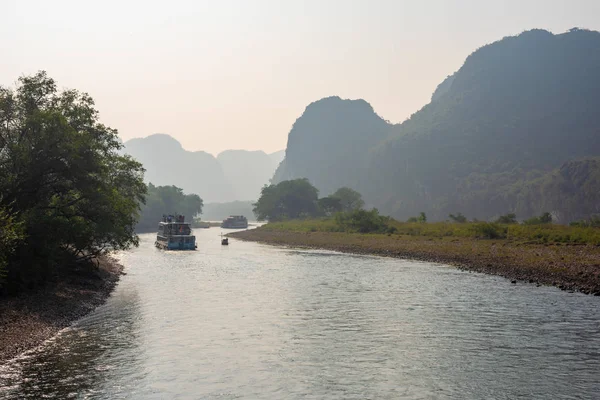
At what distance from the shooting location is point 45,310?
2978 centimetres

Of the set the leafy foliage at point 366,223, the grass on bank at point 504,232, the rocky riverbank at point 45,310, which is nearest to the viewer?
the rocky riverbank at point 45,310

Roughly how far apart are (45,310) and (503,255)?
47.9 metres

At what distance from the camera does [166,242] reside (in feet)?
310

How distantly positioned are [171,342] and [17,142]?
743 inches

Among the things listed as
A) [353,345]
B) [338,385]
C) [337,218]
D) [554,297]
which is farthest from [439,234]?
[338,385]

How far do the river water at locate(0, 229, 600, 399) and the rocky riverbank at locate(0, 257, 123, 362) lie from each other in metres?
1.03

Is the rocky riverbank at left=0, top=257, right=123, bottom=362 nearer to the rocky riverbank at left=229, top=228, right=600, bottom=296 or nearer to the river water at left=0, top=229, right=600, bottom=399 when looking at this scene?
the river water at left=0, top=229, right=600, bottom=399

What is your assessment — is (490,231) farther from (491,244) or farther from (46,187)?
(46,187)

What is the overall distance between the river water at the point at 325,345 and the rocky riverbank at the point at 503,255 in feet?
13.1

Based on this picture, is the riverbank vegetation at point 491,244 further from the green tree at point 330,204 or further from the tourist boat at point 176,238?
the green tree at point 330,204

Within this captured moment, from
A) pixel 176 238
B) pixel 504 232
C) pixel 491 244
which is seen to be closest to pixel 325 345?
pixel 491 244

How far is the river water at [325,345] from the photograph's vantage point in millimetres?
19125

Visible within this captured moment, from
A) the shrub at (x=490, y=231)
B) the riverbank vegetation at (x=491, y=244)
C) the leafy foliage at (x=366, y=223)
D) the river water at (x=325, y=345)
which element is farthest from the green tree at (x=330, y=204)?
the river water at (x=325, y=345)

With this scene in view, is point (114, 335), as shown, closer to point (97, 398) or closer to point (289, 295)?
point (97, 398)
